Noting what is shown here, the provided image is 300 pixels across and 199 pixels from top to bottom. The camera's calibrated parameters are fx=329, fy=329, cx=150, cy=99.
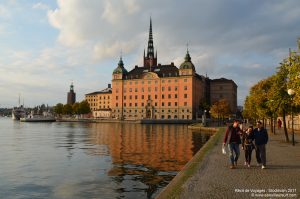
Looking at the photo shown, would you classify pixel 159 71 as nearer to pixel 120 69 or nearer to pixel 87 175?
pixel 120 69

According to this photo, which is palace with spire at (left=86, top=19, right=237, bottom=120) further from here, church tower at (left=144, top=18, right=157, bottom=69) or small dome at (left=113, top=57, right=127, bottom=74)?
church tower at (left=144, top=18, right=157, bottom=69)

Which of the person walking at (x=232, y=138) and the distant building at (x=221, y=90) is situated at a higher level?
the distant building at (x=221, y=90)

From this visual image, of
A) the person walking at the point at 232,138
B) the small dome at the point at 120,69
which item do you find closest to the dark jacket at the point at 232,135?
the person walking at the point at 232,138

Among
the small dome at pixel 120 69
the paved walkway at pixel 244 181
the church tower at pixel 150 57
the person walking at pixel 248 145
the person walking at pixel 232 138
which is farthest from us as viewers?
the church tower at pixel 150 57

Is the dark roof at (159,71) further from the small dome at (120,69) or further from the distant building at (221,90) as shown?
the distant building at (221,90)

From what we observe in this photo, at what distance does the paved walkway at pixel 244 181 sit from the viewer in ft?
39.4

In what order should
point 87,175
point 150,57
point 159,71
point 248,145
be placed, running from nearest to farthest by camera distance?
point 248,145 → point 87,175 → point 159,71 → point 150,57

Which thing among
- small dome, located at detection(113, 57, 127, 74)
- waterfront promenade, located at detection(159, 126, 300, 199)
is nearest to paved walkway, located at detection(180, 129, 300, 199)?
waterfront promenade, located at detection(159, 126, 300, 199)

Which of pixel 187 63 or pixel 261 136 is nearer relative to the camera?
pixel 261 136

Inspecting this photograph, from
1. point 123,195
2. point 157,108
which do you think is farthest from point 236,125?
point 157,108

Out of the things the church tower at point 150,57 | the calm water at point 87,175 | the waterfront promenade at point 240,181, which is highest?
the church tower at point 150,57

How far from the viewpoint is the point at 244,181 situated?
1438 cm

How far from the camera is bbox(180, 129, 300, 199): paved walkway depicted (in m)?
12.0

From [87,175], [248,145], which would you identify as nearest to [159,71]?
[87,175]
